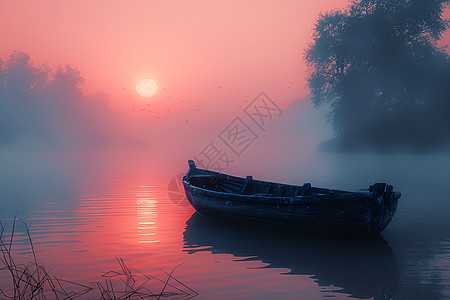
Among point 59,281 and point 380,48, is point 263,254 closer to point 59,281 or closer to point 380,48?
Result: point 59,281

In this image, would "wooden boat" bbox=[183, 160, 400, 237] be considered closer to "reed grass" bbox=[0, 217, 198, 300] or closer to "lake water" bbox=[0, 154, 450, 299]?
"lake water" bbox=[0, 154, 450, 299]

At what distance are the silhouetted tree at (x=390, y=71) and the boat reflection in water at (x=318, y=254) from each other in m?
38.7

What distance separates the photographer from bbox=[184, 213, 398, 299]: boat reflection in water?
7.10m

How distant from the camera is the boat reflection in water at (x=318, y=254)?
7.10 m

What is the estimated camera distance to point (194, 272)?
7586 millimetres

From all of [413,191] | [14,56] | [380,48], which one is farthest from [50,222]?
[14,56]

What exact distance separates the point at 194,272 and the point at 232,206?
4010 millimetres

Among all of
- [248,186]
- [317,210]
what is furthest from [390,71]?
[317,210]

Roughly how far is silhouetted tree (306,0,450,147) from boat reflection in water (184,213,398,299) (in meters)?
38.7

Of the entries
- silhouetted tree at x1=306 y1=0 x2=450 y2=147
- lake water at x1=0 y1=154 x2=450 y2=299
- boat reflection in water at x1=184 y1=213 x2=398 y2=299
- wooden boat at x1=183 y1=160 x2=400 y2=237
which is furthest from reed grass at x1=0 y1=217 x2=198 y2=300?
silhouetted tree at x1=306 y1=0 x2=450 y2=147

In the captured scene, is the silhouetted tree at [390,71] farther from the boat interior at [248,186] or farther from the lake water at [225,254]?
the boat interior at [248,186]

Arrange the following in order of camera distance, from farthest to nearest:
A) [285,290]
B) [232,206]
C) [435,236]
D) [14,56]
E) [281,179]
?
[14,56]
[281,179]
[232,206]
[435,236]
[285,290]

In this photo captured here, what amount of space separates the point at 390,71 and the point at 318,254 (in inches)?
1608

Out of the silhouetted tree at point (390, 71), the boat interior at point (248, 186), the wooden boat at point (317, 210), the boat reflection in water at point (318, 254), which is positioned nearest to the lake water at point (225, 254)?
the boat reflection in water at point (318, 254)
